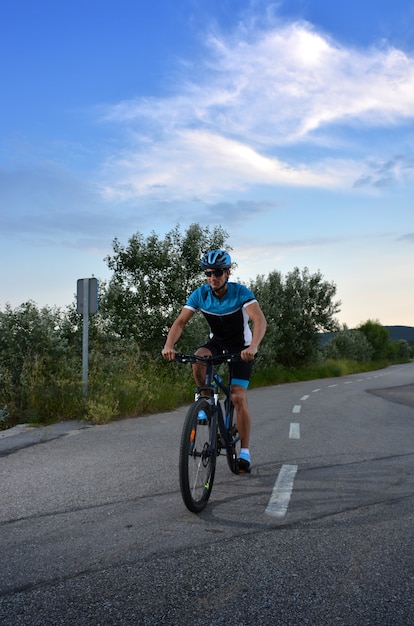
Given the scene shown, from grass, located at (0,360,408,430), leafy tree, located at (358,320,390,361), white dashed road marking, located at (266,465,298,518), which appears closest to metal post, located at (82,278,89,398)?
grass, located at (0,360,408,430)

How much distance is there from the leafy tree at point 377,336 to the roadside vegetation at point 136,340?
60454 millimetres

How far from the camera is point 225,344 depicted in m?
5.42

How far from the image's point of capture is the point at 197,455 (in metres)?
4.49

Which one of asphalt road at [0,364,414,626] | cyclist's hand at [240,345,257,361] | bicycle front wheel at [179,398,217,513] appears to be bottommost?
asphalt road at [0,364,414,626]

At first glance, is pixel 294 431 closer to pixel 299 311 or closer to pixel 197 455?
pixel 197 455

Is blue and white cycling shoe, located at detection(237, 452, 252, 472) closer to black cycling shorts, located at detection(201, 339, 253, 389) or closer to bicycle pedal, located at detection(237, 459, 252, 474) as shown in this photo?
bicycle pedal, located at detection(237, 459, 252, 474)

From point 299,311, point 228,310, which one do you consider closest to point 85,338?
point 228,310

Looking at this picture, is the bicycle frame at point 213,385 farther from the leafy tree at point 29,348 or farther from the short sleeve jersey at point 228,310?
the leafy tree at point 29,348

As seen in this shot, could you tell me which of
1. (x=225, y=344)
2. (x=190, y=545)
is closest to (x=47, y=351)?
(x=225, y=344)

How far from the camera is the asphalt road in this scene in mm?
2742

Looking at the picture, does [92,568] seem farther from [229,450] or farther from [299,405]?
[299,405]

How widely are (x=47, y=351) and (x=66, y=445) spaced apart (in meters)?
5.79

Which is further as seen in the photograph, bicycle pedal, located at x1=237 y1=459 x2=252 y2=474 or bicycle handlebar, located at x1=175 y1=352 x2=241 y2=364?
bicycle pedal, located at x1=237 y1=459 x2=252 y2=474

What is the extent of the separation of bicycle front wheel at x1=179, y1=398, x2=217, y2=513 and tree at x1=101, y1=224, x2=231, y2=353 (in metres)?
16.0
